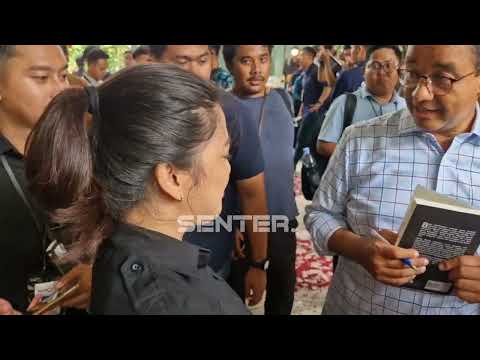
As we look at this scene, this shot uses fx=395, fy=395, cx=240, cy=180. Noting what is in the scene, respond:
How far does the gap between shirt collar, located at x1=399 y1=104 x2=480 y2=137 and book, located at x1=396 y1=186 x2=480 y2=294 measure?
0.70 ft

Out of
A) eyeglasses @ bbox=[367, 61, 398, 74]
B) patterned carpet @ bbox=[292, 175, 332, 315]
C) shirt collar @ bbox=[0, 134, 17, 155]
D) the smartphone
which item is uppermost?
Answer: eyeglasses @ bbox=[367, 61, 398, 74]

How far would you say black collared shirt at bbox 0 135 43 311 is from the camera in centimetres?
106

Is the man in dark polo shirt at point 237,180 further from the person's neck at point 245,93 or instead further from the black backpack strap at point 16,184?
the black backpack strap at point 16,184

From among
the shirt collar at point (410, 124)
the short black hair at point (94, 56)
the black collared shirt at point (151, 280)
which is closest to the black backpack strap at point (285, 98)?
the shirt collar at point (410, 124)

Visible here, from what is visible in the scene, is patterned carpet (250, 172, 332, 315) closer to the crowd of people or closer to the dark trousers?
the dark trousers

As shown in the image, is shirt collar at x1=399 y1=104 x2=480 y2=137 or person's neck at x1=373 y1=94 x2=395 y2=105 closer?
shirt collar at x1=399 y1=104 x2=480 y2=137

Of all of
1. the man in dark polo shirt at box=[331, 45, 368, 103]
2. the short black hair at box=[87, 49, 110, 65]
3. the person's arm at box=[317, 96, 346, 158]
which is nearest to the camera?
the person's arm at box=[317, 96, 346, 158]

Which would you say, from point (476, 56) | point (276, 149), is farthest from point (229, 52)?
point (476, 56)

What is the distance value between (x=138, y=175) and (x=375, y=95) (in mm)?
1388

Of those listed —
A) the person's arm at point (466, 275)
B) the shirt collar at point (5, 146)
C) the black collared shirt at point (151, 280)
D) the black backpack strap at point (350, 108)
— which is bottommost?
the person's arm at point (466, 275)

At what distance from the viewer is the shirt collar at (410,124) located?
1.00 m

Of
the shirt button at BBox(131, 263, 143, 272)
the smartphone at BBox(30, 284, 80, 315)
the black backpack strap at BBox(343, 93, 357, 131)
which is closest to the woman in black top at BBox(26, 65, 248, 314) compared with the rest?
the shirt button at BBox(131, 263, 143, 272)

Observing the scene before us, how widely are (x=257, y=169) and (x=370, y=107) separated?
83cm

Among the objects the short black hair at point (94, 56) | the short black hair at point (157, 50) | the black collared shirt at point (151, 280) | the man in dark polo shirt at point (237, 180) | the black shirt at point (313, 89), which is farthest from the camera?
the short black hair at point (94, 56)
